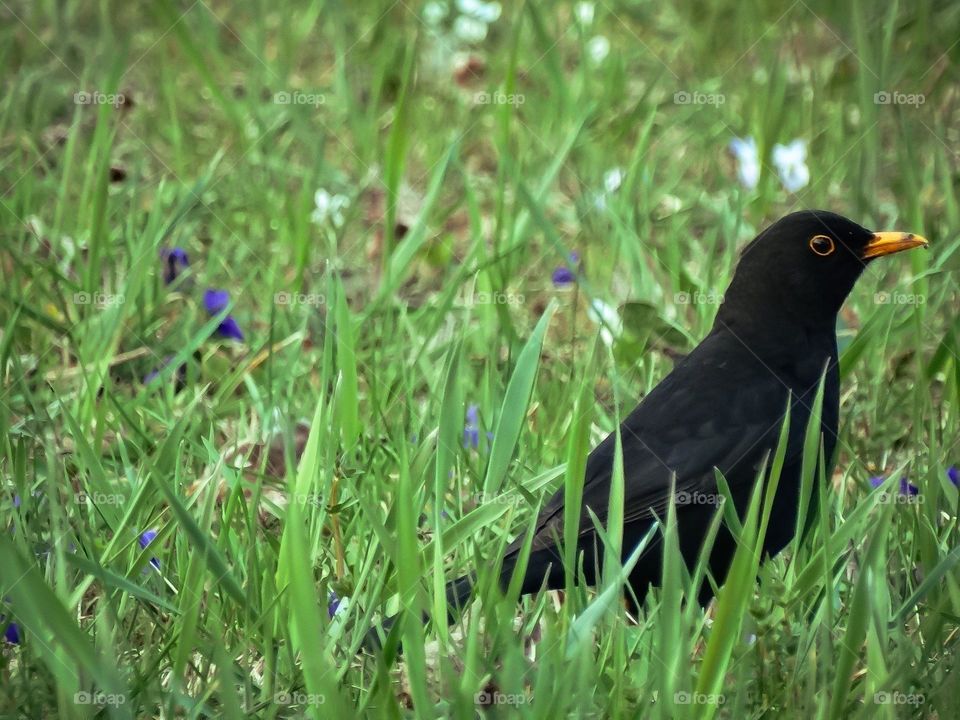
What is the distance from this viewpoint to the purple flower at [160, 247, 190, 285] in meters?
4.37

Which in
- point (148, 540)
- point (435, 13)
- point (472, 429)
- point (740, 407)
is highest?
point (435, 13)

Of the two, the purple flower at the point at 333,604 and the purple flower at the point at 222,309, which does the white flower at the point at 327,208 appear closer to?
the purple flower at the point at 222,309

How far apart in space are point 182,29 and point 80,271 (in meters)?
1.30

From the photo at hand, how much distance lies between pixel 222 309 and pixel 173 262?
36 cm

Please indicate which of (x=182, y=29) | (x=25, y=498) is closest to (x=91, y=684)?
(x=25, y=498)

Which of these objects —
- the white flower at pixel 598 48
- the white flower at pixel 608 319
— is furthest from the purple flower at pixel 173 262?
the white flower at pixel 598 48

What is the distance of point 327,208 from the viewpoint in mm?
4719

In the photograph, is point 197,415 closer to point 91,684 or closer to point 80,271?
point 80,271

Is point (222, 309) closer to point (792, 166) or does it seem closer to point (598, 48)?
point (792, 166)

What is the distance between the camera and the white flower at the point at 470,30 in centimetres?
616

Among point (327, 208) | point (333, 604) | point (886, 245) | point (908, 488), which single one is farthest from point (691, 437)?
point (327, 208)

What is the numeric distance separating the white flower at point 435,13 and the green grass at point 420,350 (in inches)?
2.9

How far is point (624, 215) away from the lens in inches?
174

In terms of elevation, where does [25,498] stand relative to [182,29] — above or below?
below
